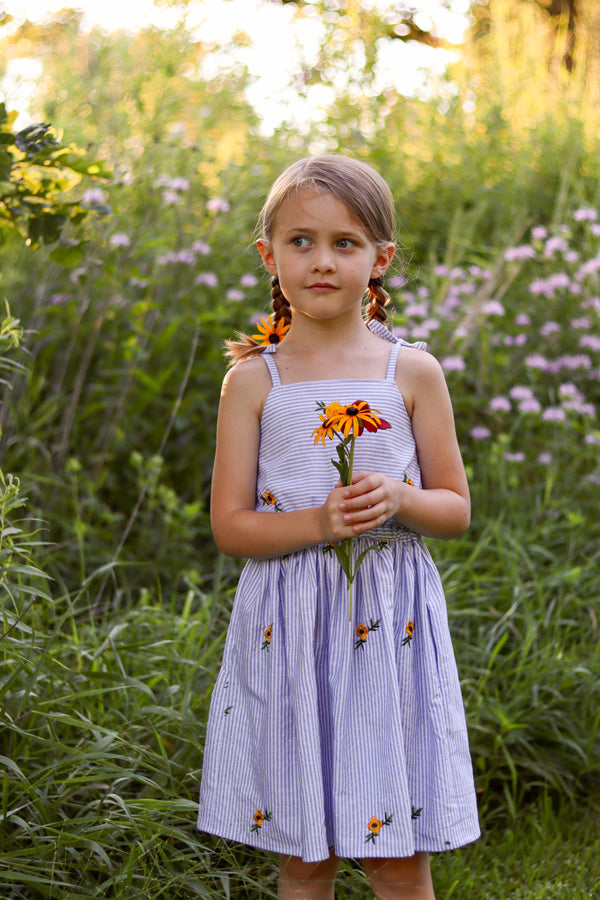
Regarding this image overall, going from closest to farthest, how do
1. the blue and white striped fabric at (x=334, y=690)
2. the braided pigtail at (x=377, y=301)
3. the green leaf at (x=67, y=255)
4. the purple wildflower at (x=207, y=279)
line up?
the blue and white striped fabric at (x=334, y=690) → the braided pigtail at (x=377, y=301) → the green leaf at (x=67, y=255) → the purple wildflower at (x=207, y=279)

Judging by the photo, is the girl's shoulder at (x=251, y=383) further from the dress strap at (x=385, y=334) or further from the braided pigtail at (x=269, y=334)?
the dress strap at (x=385, y=334)

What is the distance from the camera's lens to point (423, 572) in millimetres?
1823

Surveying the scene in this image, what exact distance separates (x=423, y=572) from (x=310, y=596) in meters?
0.23

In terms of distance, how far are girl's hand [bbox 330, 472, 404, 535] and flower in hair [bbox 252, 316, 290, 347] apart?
0.45 m

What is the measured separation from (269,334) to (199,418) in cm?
200

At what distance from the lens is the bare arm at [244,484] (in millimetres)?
1727

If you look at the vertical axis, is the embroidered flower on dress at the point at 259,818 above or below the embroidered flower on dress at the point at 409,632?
below

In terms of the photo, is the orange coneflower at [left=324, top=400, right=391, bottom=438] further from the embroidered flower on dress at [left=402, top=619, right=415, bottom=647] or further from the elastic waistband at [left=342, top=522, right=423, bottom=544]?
the embroidered flower on dress at [left=402, top=619, right=415, bottom=647]

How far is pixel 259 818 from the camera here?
175 cm

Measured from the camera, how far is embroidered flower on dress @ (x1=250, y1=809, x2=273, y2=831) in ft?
5.72

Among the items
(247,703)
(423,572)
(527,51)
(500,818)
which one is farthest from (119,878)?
(527,51)

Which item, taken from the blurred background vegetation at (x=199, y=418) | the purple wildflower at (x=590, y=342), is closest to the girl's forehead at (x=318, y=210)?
the blurred background vegetation at (x=199, y=418)

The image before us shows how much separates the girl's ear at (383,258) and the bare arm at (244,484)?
0.96 ft

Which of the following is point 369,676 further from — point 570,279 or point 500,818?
point 570,279
